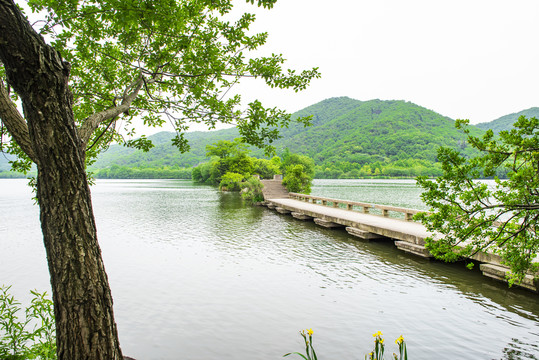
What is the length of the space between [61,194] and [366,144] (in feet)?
398

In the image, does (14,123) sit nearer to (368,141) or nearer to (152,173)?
(152,173)

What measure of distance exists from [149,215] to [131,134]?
16399mm

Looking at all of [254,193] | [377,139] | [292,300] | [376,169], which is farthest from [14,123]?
[377,139]

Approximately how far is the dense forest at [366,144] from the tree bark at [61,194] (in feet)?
272

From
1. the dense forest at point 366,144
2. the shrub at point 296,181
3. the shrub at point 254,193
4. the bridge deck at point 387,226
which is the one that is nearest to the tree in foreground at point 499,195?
the bridge deck at point 387,226

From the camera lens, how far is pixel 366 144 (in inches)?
4624

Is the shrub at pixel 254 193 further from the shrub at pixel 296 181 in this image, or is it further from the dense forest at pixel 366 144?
the dense forest at pixel 366 144

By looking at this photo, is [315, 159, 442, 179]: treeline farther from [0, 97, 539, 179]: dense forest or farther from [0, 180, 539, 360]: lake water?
[0, 180, 539, 360]: lake water

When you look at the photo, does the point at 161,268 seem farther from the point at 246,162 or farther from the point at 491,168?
the point at 246,162

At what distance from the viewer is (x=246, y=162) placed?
52.7 meters

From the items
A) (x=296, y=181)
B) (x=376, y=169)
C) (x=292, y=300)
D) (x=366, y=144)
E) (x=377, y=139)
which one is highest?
(x=377, y=139)

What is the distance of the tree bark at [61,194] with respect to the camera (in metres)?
2.17

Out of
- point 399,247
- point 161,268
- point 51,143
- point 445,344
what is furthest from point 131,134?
point 399,247

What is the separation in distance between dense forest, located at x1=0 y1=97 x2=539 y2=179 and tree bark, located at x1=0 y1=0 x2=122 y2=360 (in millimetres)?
82800
